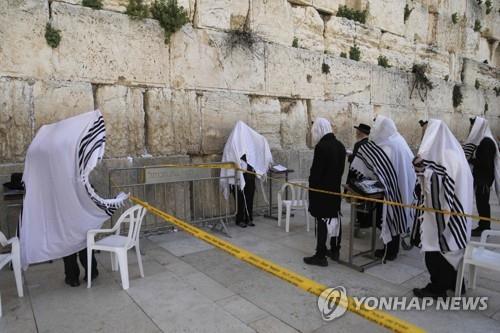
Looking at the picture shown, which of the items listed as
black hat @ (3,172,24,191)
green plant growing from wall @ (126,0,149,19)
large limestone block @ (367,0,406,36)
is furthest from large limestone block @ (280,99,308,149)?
black hat @ (3,172,24,191)

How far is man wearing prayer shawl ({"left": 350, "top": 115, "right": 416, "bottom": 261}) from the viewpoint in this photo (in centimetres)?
439

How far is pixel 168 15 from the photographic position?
5.68 m

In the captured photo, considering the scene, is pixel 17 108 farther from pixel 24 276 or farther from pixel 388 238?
pixel 388 238

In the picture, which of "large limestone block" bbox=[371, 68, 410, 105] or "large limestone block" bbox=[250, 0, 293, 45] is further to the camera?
"large limestone block" bbox=[371, 68, 410, 105]

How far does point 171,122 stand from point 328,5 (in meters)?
4.59

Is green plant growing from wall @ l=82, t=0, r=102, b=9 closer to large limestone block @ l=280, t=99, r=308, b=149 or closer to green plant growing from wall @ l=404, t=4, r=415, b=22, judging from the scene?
large limestone block @ l=280, t=99, r=308, b=149

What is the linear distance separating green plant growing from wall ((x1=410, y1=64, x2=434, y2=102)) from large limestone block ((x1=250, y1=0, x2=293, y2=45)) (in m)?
4.64

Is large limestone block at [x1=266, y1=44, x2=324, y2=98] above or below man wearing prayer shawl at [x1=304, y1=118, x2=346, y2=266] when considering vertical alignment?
above

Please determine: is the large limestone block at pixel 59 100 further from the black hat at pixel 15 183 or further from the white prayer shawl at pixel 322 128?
the white prayer shawl at pixel 322 128

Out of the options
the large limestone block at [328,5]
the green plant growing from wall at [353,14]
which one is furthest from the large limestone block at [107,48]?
the green plant growing from wall at [353,14]

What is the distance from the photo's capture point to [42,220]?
139 inches

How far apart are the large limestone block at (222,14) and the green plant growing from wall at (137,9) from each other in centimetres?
85

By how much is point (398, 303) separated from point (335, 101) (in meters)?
5.65

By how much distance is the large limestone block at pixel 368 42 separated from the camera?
8.72 m
